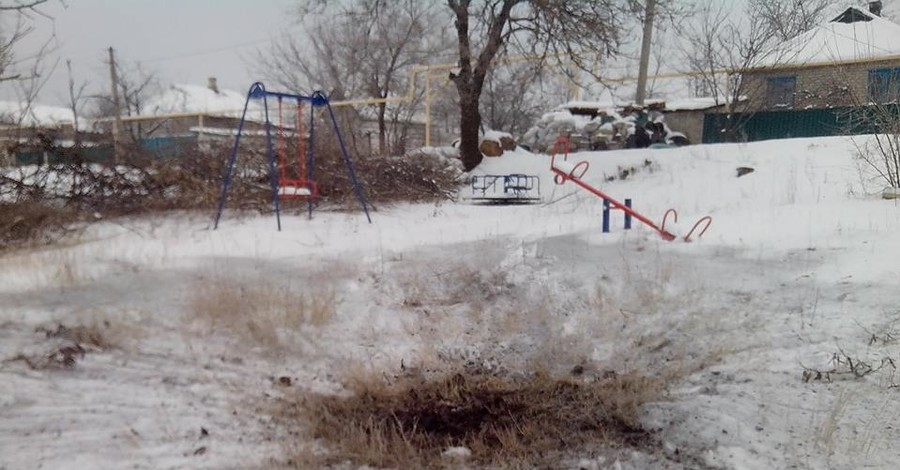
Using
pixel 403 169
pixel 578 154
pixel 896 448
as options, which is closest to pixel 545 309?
pixel 896 448

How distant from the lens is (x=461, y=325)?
531cm

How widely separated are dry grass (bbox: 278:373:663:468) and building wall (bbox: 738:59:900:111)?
603 inches

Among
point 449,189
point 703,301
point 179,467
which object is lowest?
point 179,467

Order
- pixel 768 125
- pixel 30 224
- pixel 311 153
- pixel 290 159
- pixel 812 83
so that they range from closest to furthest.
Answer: pixel 30 224, pixel 311 153, pixel 290 159, pixel 768 125, pixel 812 83

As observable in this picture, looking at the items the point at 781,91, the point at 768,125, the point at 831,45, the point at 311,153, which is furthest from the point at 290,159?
the point at 831,45

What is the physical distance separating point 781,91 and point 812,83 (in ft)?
3.34

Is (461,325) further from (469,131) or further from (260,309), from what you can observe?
(469,131)

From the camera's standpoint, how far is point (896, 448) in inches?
118

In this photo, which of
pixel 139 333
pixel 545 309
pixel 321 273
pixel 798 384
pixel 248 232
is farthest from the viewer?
pixel 248 232

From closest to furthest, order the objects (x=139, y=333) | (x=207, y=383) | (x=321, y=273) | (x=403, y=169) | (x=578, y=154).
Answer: (x=207, y=383) → (x=139, y=333) → (x=321, y=273) → (x=403, y=169) → (x=578, y=154)

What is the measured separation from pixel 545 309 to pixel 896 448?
2.83 meters

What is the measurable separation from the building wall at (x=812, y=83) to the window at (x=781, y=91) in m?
0.13

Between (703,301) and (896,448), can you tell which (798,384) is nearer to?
(896,448)

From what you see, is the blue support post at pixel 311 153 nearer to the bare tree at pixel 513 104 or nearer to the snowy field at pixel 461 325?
the snowy field at pixel 461 325
